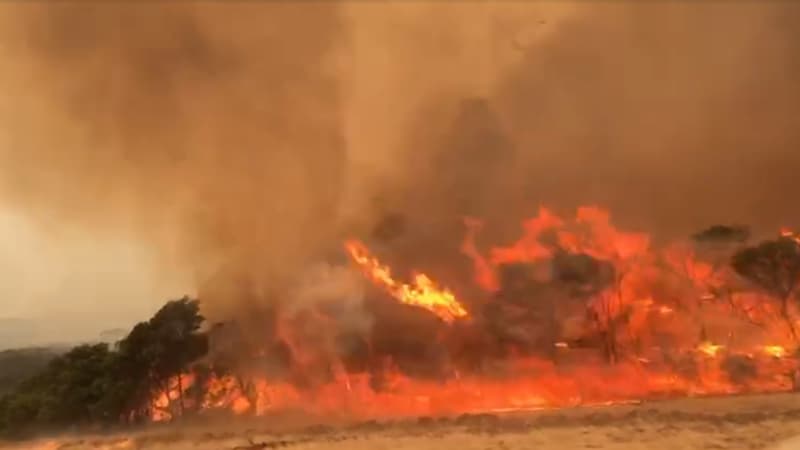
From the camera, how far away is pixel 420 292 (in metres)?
28.2

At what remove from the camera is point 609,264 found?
28328 millimetres

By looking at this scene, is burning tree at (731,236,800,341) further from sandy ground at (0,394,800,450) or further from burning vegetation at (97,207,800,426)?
sandy ground at (0,394,800,450)

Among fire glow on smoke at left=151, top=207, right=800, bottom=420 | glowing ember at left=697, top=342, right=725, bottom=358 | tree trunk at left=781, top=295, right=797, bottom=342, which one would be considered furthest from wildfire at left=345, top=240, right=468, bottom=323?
tree trunk at left=781, top=295, right=797, bottom=342

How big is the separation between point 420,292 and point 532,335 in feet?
14.3

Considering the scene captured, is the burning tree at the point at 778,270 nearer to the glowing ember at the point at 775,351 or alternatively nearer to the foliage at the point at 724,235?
the glowing ember at the point at 775,351

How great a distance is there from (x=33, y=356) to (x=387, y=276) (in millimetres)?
19667

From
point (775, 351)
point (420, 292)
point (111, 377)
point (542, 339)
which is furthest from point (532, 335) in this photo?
point (111, 377)

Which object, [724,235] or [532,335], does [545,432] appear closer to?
[532,335]

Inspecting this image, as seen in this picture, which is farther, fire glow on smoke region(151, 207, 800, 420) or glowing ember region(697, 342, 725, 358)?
glowing ember region(697, 342, 725, 358)

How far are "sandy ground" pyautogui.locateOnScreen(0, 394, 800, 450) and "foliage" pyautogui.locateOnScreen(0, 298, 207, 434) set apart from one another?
190 cm

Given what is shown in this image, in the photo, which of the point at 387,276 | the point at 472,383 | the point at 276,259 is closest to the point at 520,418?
the point at 472,383

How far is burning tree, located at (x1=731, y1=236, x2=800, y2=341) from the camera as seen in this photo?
84.9 feet

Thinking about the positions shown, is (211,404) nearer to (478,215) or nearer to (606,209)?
(478,215)

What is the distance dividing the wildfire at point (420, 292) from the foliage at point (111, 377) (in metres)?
6.78
